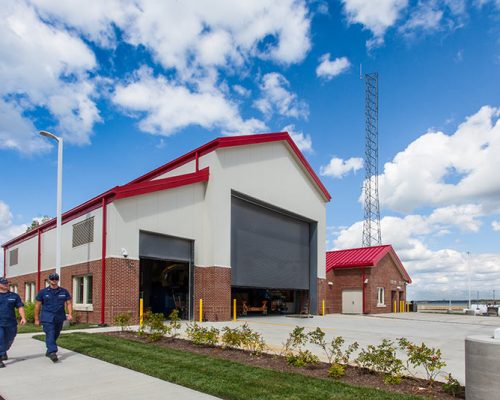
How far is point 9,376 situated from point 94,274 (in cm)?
1096

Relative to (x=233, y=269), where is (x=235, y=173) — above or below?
above

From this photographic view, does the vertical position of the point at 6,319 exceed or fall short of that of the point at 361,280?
it exceeds it

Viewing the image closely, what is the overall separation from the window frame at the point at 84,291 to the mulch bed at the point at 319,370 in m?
8.35

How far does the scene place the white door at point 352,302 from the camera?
116ft

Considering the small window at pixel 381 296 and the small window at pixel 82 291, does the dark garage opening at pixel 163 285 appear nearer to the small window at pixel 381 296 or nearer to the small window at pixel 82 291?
the small window at pixel 82 291

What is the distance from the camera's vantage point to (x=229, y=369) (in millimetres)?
8703

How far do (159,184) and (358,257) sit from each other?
2148 cm

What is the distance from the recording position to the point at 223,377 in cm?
802

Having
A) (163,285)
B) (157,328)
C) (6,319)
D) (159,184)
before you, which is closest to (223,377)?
(6,319)

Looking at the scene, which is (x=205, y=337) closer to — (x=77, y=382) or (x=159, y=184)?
(x=77, y=382)

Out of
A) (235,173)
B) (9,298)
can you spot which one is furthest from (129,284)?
(9,298)

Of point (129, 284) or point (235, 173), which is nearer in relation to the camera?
point (129, 284)

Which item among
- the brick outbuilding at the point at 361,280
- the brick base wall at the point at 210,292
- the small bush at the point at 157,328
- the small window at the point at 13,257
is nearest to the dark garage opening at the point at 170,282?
the brick base wall at the point at 210,292

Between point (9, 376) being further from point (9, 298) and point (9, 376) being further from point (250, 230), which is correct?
point (250, 230)
